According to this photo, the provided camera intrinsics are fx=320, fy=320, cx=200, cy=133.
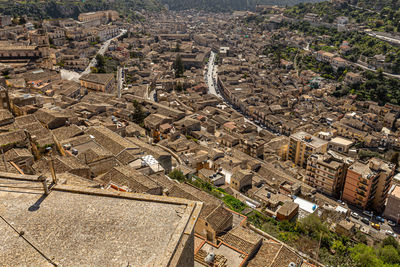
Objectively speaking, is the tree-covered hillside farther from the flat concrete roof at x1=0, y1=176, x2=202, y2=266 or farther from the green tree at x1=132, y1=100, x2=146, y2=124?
the flat concrete roof at x1=0, y1=176, x2=202, y2=266

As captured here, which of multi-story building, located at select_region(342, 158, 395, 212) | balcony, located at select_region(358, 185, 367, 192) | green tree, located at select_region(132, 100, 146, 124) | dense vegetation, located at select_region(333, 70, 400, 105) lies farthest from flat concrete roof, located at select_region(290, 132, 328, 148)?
dense vegetation, located at select_region(333, 70, 400, 105)

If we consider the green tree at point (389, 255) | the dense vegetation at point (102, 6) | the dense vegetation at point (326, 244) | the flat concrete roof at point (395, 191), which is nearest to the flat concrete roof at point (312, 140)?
the flat concrete roof at point (395, 191)

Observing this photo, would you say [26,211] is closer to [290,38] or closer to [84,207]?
[84,207]

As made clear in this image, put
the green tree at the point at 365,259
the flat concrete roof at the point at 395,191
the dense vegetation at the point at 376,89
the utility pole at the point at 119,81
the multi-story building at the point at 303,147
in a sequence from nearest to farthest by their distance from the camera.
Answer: the green tree at the point at 365,259, the flat concrete roof at the point at 395,191, the multi-story building at the point at 303,147, the utility pole at the point at 119,81, the dense vegetation at the point at 376,89

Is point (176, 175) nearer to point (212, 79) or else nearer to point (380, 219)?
point (380, 219)

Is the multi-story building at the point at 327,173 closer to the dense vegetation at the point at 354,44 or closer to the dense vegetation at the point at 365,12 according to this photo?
the dense vegetation at the point at 354,44

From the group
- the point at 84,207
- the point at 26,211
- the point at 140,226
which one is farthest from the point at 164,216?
the point at 26,211

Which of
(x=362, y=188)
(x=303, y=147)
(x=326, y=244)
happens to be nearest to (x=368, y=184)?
(x=362, y=188)
